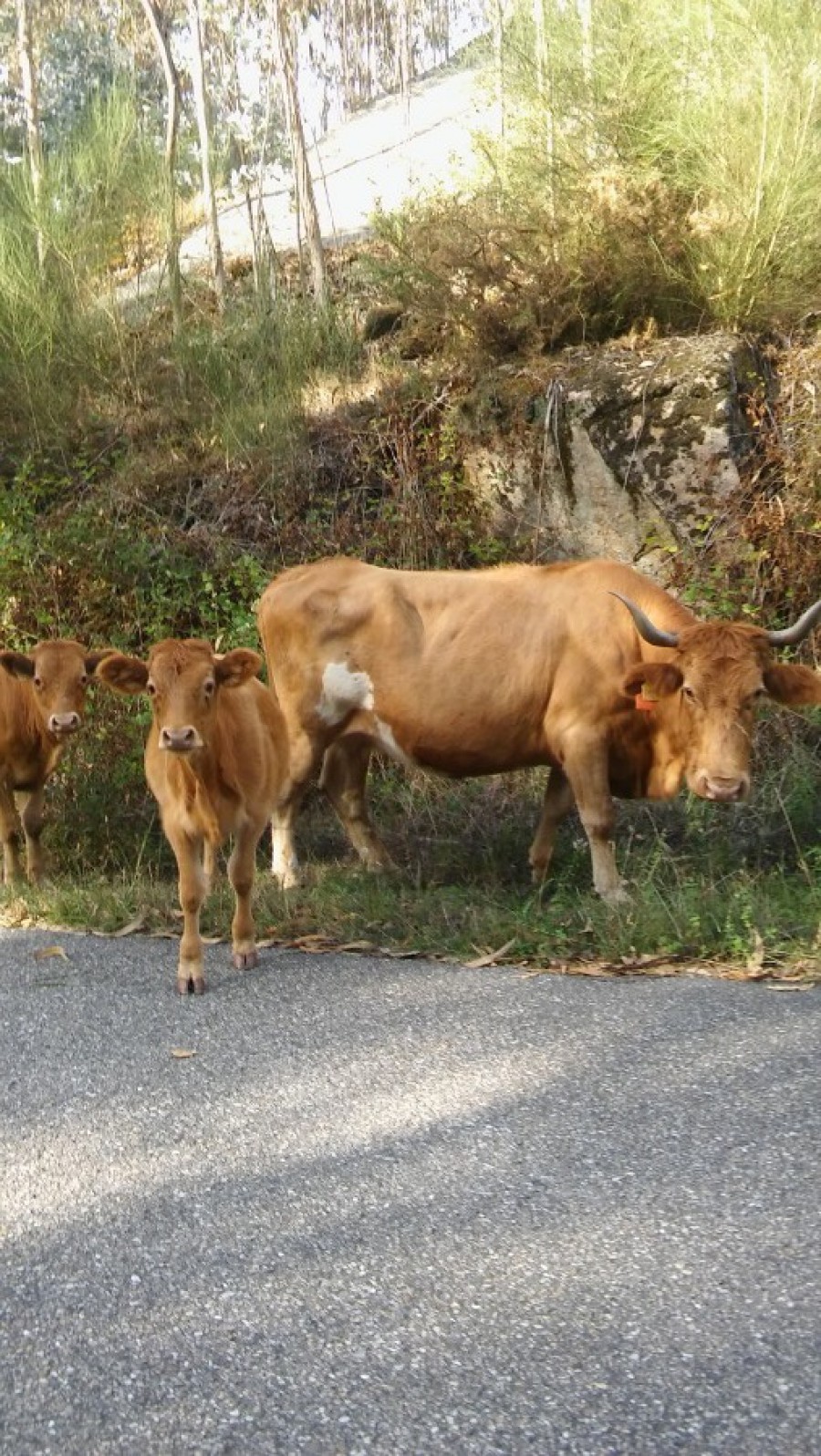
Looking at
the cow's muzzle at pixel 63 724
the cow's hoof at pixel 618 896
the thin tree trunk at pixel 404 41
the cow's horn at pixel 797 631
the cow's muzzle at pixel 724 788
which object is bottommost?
the cow's hoof at pixel 618 896

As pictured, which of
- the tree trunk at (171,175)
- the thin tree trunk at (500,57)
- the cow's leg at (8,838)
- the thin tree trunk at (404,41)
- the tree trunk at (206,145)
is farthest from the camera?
the thin tree trunk at (404,41)

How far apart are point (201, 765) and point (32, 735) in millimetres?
3196

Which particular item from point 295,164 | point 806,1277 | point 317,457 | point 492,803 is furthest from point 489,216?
point 806,1277

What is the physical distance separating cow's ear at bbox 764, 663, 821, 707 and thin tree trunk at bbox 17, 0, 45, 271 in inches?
356

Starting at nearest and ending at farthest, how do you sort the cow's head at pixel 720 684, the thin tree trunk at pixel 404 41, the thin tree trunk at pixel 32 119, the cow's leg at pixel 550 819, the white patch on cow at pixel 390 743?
the cow's head at pixel 720 684 → the cow's leg at pixel 550 819 → the white patch on cow at pixel 390 743 → the thin tree trunk at pixel 32 119 → the thin tree trunk at pixel 404 41

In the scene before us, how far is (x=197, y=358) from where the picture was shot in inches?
531

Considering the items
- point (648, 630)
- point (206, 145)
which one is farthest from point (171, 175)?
point (648, 630)

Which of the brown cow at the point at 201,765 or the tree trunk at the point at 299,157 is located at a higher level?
the tree trunk at the point at 299,157

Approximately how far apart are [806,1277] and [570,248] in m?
9.64

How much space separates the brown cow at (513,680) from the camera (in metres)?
7.04

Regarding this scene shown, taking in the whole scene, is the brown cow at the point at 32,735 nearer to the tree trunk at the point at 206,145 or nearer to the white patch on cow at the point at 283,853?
the white patch on cow at the point at 283,853

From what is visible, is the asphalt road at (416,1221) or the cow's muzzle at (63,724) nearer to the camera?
the asphalt road at (416,1221)

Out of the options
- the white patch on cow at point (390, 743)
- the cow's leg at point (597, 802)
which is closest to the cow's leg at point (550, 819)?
the cow's leg at point (597, 802)

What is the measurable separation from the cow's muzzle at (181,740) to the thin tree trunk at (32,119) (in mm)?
8873
